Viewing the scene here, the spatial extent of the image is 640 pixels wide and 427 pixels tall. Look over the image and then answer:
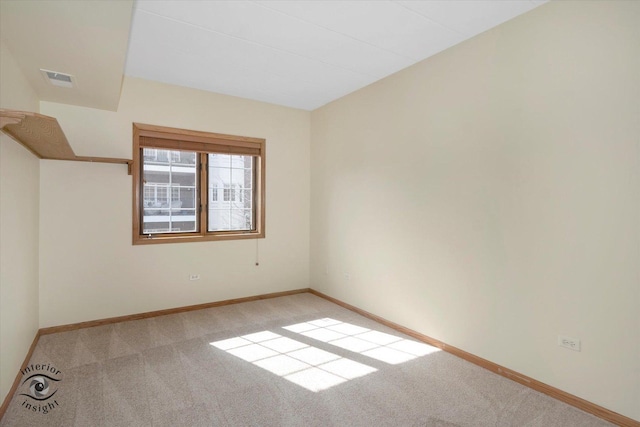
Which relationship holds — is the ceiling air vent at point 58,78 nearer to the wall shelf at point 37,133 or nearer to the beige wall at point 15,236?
the beige wall at point 15,236

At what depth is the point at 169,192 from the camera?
4191mm

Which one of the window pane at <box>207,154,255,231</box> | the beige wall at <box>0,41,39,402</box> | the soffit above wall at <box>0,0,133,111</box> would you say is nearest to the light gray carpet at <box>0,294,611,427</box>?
the beige wall at <box>0,41,39,402</box>

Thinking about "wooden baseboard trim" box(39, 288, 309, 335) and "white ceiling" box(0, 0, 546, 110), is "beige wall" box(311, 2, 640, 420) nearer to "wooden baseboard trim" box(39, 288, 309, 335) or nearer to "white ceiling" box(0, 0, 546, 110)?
"white ceiling" box(0, 0, 546, 110)

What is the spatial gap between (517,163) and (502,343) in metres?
1.44

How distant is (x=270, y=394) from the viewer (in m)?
2.39

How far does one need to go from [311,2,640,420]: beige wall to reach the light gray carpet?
36 centimetres

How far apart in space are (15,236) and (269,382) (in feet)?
7.14

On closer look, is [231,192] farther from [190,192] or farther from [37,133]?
[37,133]

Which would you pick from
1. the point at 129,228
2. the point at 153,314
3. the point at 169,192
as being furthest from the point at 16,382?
the point at 169,192

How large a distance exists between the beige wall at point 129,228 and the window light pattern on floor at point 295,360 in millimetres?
1267

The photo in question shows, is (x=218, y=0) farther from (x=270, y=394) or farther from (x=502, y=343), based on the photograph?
(x=502, y=343)

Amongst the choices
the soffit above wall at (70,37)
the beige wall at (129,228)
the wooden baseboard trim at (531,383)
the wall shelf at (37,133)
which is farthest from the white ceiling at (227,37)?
the wooden baseboard trim at (531,383)

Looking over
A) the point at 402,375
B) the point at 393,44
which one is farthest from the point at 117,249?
the point at 393,44

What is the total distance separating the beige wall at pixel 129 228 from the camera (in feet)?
11.4
